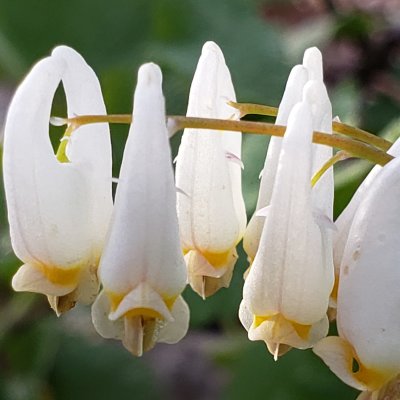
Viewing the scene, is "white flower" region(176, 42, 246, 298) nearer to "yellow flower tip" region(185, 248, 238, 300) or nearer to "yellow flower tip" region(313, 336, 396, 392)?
"yellow flower tip" region(185, 248, 238, 300)

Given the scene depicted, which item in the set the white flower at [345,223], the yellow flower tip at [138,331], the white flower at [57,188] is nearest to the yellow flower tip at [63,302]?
the white flower at [57,188]

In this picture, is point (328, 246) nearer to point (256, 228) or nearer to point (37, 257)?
point (256, 228)

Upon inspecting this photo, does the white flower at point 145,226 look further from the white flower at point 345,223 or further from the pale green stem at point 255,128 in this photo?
the white flower at point 345,223

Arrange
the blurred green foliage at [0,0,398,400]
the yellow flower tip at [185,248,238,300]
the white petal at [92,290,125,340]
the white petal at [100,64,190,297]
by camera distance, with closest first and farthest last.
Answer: the white petal at [100,64,190,297]
the white petal at [92,290,125,340]
the yellow flower tip at [185,248,238,300]
the blurred green foliage at [0,0,398,400]

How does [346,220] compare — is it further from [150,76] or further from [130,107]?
[130,107]

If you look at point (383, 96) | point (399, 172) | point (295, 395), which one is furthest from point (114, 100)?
point (399, 172)

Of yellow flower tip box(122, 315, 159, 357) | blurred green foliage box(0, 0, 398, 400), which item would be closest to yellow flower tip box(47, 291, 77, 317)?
yellow flower tip box(122, 315, 159, 357)

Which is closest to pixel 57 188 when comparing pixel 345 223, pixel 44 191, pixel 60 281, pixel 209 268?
pixel 44 191
